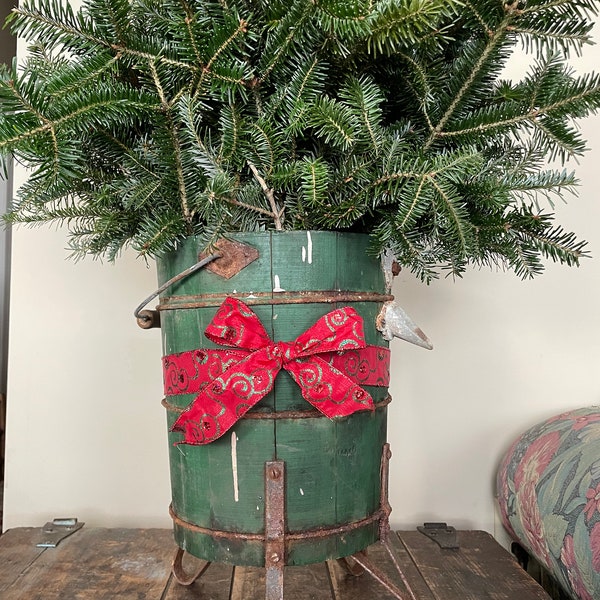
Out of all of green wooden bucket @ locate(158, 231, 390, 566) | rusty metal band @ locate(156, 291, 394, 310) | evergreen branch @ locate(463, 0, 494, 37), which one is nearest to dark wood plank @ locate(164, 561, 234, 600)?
green wooden bucket @ locate(158, 231, 390, 566)

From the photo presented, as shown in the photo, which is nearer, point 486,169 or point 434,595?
point 486,169

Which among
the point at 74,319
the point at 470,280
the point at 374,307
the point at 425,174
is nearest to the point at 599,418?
the point at 470,280

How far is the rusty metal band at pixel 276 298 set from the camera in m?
0.68

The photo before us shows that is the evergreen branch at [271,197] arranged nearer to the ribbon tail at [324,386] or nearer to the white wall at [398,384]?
the ribbon tail at [324,386]

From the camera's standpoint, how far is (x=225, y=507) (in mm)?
701

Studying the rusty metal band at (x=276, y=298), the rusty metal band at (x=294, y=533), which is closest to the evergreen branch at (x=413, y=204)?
the rusty metal band at (x=276, y=298)

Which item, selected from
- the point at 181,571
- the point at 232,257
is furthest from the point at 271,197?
the point at 181,571

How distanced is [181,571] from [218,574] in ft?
0.30

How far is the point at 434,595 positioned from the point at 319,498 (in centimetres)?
29

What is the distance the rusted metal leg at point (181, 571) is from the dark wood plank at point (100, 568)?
1.6 inches

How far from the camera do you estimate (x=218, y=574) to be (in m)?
0.93

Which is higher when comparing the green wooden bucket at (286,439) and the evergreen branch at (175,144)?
the evergreen branch at (175,144)

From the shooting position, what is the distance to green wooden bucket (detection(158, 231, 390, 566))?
69 cm

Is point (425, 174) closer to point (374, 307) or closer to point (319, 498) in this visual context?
point (374, 307)
